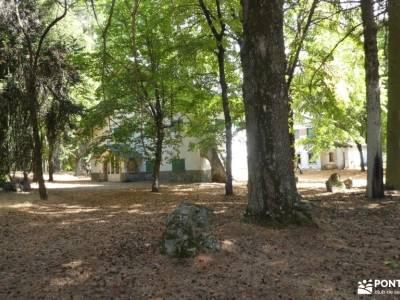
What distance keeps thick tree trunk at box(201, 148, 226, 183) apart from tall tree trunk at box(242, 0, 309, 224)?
65.9 ft

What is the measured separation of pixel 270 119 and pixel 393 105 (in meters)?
7.07

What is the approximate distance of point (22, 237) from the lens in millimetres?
8289

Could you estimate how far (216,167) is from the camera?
91.0ft

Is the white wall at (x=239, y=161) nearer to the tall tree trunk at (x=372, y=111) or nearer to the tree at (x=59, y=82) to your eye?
the tree at (x=59, y=82)

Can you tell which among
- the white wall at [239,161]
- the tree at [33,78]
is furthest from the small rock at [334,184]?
the white wall at [239,161]

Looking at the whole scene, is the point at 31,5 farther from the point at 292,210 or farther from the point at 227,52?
the point at 292,210

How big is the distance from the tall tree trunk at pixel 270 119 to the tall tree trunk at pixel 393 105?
653cm

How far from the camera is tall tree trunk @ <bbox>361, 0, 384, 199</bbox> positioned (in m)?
10.6

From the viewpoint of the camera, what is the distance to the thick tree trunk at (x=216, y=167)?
90.3 feet

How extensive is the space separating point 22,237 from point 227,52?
38.2 ft

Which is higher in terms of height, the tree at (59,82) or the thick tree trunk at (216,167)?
the tree at (59,82)

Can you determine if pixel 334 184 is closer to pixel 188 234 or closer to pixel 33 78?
pixel 188 234

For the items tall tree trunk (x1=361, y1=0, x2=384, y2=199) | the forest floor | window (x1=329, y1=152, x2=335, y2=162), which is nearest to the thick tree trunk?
tall tree trunk (x1=361, y1=0, x2=384, y2=199)

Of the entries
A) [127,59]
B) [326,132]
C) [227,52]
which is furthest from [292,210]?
[326,132]
